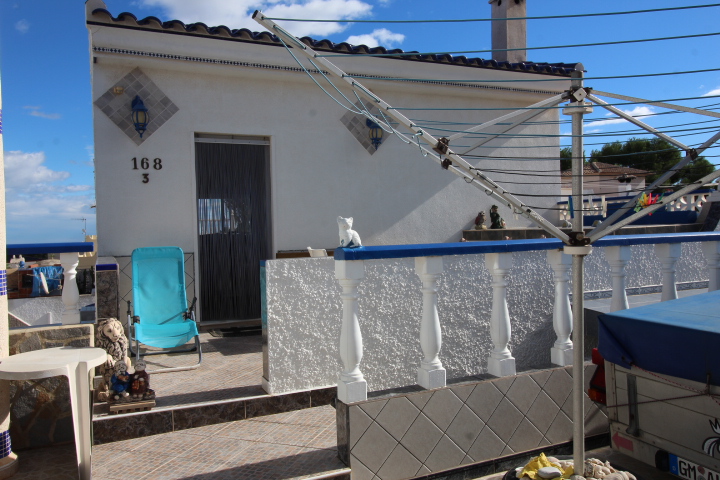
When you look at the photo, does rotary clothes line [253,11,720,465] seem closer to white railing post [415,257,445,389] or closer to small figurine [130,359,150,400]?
white railing post [415,257,445,389]

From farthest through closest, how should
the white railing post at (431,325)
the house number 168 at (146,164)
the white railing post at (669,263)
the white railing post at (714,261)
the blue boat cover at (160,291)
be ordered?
1. the house number 168 at (146,164)
2. the blue boat cover at (160,291)
3. the white railing post at (714,261)
4. the white railing post at (669,263)
5. the white railing post at (431,325)

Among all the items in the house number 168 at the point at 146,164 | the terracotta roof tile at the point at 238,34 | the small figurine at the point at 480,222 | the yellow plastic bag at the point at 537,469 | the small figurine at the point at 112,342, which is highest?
the terracotta roof tile at the point at 238,34

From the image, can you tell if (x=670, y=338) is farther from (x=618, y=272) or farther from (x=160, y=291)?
(x=160, y=291)

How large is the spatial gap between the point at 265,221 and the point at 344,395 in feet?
15.7

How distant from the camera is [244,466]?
343 centimetres

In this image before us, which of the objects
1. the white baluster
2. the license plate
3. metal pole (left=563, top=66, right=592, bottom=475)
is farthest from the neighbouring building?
the license plate

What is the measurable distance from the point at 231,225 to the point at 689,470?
6.06m

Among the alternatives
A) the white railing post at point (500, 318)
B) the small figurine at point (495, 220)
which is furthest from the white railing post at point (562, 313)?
the small figurine at point (495, 220)

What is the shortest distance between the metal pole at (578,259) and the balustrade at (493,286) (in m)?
0.89

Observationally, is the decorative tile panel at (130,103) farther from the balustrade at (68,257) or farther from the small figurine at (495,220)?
the small figurine at (495,220)

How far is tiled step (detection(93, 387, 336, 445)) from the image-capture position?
3891mm

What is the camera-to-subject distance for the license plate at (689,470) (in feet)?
9.82

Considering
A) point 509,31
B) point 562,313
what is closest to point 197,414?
point 562,313

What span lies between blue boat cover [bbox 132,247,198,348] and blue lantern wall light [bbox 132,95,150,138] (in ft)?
5.38
